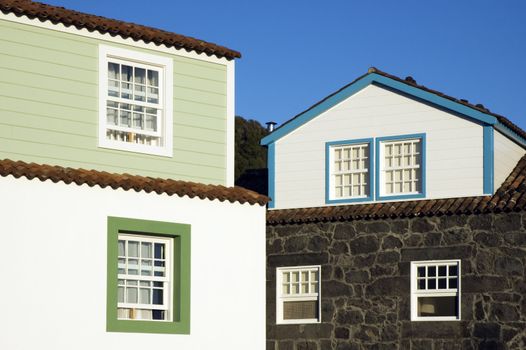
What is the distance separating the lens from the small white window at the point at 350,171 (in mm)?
30359

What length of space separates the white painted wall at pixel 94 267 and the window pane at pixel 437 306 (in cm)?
668

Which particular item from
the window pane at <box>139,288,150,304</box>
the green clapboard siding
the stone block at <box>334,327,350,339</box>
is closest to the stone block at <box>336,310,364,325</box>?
the stone block at <box>334,327,350,339</box>

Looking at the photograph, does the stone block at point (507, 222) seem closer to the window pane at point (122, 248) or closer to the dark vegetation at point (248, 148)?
the window pane at point (122, 248)

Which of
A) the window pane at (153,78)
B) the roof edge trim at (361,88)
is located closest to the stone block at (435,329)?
the roof edge trim at (361,88)

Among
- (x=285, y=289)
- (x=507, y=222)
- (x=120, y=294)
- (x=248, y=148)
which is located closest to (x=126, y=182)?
(x=120, y=294)

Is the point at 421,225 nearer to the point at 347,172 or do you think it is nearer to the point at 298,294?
the point at 347,172

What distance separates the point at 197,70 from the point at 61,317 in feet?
17.7

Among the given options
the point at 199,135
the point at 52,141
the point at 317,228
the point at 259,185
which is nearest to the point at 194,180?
the point at 199,135

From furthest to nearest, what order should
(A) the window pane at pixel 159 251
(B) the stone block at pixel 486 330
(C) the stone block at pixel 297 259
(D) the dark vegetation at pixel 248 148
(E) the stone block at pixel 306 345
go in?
(D) the dark vegetation at pixel 248 148
(C) the stone block at pixel 297 259
(E) the stone block at pixel 306 345
(B) the stone block at pixel 486 330
(A) the window pane at pixel 159 251

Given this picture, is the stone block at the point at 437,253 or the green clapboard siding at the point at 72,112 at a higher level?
the green clapboard siding at the point at 72,112

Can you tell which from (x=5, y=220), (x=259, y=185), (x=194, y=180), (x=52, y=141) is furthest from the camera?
(x=259, y=185)

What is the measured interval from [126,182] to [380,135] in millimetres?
10049

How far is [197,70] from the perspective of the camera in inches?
923

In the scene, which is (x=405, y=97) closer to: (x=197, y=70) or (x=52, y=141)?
(x=197, y=70)
